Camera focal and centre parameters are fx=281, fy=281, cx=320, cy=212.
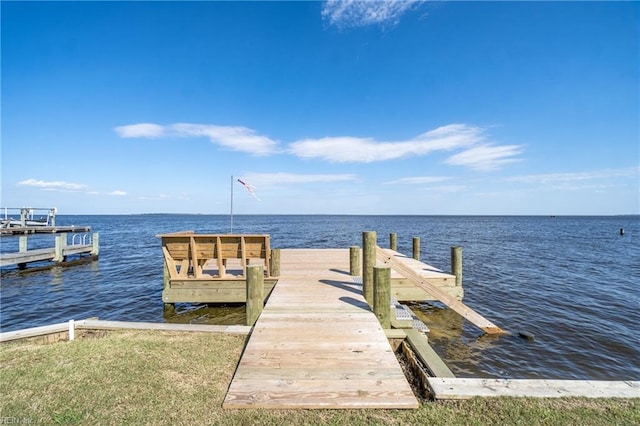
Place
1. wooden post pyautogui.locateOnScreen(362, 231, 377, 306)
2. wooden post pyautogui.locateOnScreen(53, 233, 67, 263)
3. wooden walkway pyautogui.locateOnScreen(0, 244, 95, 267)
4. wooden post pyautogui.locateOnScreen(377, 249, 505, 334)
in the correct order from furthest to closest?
wooden post pyautogui.locateOnScreen(53, 233, 67, 263) → wooden walkway pyautogui.locateOnScreen(0, 244, 95, 267) → wooden post pyautogui.locateOnScreen(377, 249, 505, 334) → wooden post pyautogui.locateOnScreen(362, 231, 377, 306)

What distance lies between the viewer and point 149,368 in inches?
159

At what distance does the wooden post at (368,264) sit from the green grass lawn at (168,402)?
3.48m

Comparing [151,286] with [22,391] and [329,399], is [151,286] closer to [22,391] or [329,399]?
[22,391]

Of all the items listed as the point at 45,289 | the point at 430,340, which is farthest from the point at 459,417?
the point at 45,289

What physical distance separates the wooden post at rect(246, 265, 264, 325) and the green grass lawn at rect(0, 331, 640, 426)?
122 centimetres

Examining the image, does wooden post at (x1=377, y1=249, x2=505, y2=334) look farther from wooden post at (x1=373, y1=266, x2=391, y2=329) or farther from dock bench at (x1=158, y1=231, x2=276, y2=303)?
dock bench at (x1=158, y1=231, x2=276, y2=303)

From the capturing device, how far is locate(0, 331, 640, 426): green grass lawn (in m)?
3.05

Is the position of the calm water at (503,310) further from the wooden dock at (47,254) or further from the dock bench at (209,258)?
the wooden dock at (47,254)

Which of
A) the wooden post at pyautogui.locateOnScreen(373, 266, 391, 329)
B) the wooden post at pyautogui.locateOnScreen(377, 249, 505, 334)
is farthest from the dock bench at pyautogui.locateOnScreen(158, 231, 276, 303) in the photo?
the wooden post at pyautogui.locateOnScreen(377, 249, 505, 334)

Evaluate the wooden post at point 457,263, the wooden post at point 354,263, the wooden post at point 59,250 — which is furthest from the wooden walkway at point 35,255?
the wooden post at point 457,263

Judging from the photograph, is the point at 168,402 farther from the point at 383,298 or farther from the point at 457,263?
the point at 457,263

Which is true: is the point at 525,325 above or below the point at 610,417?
below

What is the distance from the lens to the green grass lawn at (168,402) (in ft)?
10.0

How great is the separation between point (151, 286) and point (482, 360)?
13499 millimetres
